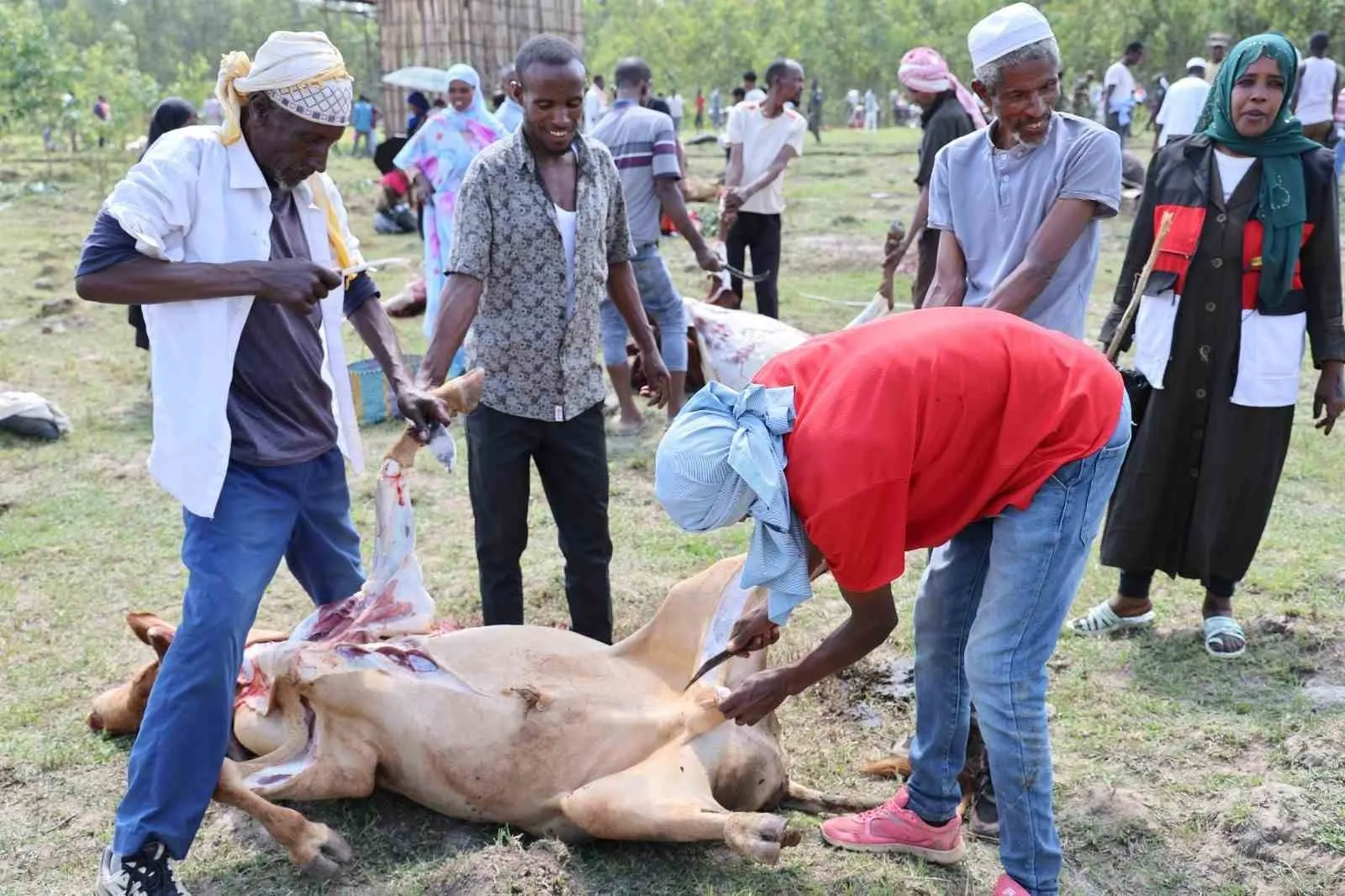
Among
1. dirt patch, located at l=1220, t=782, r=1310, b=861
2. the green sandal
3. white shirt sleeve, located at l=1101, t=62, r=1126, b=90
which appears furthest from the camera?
white shirt sleeve, located at l=1101, t=62, r=1126, b=90

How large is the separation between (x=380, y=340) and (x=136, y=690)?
4.12ft

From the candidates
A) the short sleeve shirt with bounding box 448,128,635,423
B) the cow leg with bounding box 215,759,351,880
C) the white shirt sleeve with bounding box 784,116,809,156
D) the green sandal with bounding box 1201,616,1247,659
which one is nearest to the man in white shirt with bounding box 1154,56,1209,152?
the white shirt sleeve with bounding box 784,116,809,156

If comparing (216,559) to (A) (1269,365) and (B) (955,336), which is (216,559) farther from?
(A) (1269,365)

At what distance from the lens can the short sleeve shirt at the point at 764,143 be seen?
7.45m

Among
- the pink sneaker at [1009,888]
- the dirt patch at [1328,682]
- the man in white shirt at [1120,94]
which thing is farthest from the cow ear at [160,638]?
the man in white shirt at [1120,94]

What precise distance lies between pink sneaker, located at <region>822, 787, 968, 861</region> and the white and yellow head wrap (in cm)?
213

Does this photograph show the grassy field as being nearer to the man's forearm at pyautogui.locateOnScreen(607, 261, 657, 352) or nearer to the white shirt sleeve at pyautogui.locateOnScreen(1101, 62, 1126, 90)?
the man's forearm at pyautogui.locateOnScreen(607, 261, 657, 352)

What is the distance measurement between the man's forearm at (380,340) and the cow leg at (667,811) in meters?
1.19

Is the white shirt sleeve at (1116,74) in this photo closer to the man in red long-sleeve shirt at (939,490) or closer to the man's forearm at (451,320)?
the man's forearm at (451,320)

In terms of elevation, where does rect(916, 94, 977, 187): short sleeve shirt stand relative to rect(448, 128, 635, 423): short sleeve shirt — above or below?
above

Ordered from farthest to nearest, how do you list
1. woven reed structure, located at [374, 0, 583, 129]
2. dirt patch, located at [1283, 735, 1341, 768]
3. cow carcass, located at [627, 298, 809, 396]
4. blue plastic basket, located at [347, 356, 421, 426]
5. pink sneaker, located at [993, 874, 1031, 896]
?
woven reed structure, located at [374, 0, 583, 129], blue plastic basket, located at [347, 356, 421, 426], cow carcass, located at [627, 298, 809, 396], dirt patch, located at [1283, 735, 1341, 768], pink sneaker, located at [993, 874, 1031, 896]

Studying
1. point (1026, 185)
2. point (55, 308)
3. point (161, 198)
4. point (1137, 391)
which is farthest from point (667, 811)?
point (55, 308)

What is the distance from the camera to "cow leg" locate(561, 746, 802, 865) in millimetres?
2627

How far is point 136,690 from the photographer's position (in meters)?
3.38
